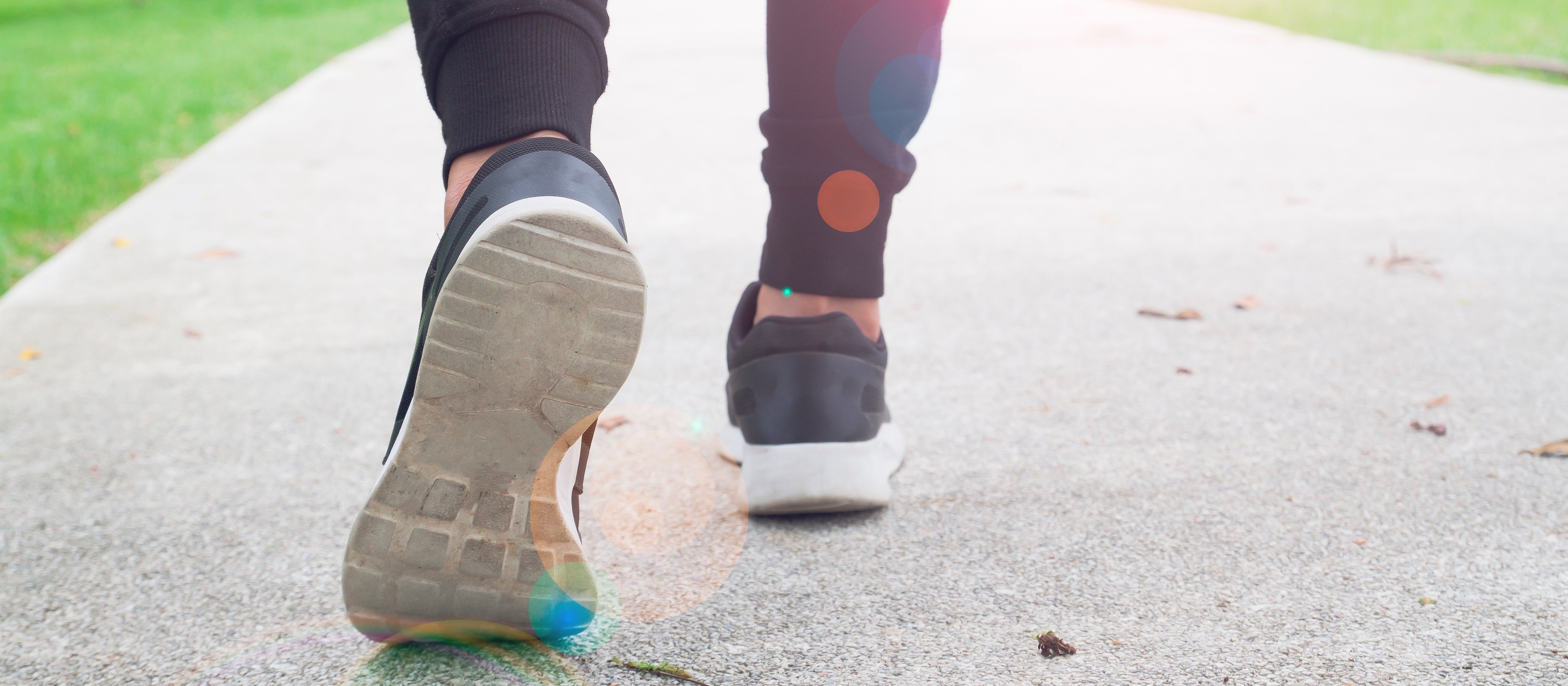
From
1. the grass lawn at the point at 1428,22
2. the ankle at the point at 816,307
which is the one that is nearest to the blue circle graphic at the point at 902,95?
the ankle at the point at 816,307

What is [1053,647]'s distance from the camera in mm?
910

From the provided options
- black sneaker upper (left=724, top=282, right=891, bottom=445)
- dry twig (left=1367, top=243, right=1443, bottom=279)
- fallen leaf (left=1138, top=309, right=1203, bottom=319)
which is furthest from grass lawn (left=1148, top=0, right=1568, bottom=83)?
black sneaker upper (left=724, top=282, right=891, bottom=445)

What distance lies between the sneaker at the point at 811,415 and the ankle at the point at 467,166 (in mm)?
404

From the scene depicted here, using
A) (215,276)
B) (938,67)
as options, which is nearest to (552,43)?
(938,67)

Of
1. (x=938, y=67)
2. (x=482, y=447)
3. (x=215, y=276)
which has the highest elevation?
(x=938, y=67)

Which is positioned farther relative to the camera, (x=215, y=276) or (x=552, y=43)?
(x=215, y=276)

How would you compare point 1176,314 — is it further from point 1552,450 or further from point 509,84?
point 509,84

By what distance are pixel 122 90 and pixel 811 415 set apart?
5.41 metres

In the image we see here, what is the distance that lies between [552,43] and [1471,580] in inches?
38.7

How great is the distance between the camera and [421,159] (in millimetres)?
3492

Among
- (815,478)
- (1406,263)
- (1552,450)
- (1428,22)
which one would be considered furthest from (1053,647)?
(1428,22)

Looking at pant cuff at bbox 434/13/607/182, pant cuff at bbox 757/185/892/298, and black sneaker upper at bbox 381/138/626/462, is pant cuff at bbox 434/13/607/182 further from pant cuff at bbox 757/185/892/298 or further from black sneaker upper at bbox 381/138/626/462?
pant cuff at bbox 757/185/892/298

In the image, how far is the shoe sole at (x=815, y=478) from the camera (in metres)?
1.15

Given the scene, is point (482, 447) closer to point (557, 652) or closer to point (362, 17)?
point (557, 652)
